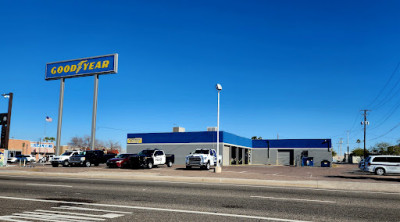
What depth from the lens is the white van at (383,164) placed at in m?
28.0

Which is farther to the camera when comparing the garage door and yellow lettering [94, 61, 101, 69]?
the garage door

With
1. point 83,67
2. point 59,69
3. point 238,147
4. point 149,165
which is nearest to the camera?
point 149,165

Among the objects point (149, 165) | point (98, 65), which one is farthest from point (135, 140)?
point (149, 165)

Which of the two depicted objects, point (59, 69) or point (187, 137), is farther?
point (187, 137)

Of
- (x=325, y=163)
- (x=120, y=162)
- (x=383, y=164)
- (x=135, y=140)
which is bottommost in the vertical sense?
(x=325, y=163)

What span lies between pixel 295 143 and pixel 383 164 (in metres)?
31.0

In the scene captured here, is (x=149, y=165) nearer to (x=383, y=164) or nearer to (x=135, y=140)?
(x=383, y=164)

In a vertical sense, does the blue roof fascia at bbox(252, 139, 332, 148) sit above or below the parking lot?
above

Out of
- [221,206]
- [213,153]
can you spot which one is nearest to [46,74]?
[213,153]

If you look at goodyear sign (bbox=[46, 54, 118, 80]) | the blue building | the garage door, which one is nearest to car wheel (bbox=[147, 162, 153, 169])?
goodyear sign (bbox=[46, 54, 118, 80])

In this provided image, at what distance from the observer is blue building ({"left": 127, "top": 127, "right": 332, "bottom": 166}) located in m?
47.9

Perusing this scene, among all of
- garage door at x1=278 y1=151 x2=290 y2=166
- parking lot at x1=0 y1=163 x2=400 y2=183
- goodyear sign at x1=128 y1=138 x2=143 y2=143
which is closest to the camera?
parking lot at x1=0 y1=163 x2=400 y2=183

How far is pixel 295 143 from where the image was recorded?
5919cm

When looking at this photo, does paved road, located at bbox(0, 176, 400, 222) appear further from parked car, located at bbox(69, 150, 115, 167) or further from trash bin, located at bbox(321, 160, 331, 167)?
trash bin, located at bbox(321, 160, 331, 167)
